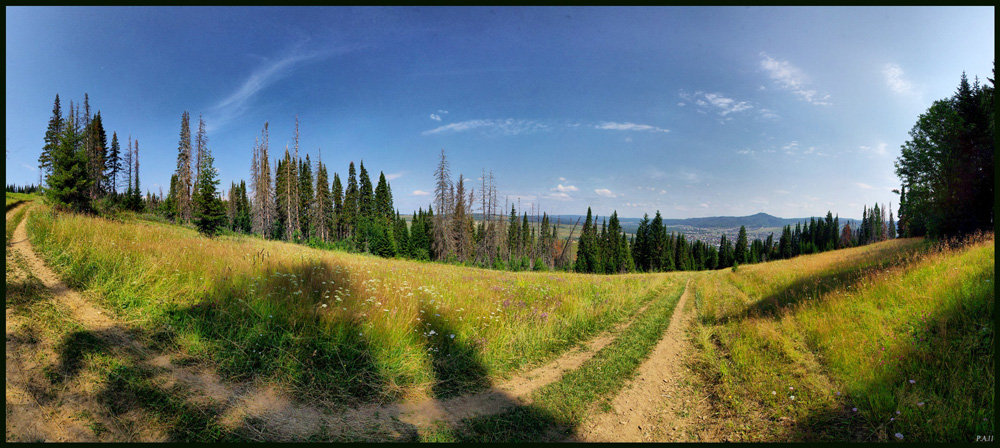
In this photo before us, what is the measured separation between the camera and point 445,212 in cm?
4625

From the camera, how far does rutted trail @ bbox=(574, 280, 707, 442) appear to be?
402 cm

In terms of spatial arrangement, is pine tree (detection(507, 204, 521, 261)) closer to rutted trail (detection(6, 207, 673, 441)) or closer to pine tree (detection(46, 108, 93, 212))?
pine tree (detection(46, 108, 93, 212))

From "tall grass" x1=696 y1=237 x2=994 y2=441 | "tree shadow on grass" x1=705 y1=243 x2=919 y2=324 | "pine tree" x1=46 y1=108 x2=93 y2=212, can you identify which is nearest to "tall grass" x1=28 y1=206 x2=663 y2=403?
"tall grass" x1=696 y1=237 x2=994 y2=441

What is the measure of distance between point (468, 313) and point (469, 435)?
11.9ft

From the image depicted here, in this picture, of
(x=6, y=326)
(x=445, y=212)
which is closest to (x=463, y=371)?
(x=6, y=326)

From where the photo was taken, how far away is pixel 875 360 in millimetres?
5020

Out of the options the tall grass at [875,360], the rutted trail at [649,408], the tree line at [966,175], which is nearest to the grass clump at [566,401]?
the rutted trail at [649,408]

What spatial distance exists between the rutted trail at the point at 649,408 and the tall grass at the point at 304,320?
5.77 ft

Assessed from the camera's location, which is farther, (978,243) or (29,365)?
(978,243)

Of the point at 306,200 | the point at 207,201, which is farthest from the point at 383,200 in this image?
the point at 207,201

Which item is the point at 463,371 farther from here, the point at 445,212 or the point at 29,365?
the point at 445,212

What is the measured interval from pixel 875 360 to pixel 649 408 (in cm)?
371

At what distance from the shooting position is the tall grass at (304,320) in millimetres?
4625

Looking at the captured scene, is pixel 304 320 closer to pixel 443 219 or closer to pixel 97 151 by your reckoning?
pixel 443 219
